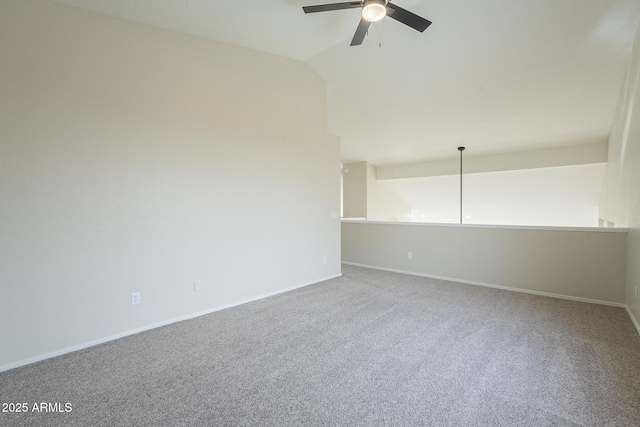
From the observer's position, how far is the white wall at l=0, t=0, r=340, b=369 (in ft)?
7.27

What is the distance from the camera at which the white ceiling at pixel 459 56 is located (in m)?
2.76

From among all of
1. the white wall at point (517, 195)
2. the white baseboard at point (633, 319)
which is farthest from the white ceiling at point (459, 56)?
the white baseboard at point (633, 319)

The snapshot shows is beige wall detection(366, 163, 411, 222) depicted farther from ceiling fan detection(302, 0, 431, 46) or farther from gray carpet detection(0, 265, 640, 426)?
ceiling fan detection(302, 0, 431, 46)

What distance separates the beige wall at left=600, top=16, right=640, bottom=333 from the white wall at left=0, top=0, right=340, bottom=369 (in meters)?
3.77

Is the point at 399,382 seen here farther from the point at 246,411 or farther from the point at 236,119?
the point at 236,119

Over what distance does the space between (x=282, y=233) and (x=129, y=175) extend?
1960mm

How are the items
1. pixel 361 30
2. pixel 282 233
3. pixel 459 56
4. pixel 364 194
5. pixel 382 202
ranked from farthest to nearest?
pixel 382 202
pixel 364 194
pixel 282 233
pixel 459 56
pixel 361 30

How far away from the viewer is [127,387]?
1.92m

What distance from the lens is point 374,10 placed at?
7.23 feet

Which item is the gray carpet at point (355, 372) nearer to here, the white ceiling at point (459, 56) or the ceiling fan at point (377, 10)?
the ceiling fan at point (377, 10)

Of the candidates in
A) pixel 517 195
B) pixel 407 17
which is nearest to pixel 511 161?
pixel 517 195

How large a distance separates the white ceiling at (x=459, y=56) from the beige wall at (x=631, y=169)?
0.31m

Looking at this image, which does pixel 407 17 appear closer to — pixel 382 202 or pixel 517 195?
pixel 517 195

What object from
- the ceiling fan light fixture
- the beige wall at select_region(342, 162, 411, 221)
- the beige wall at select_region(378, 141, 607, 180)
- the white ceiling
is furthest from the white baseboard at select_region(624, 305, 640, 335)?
the beige wall at select_region(342, 162, 411, 221)
